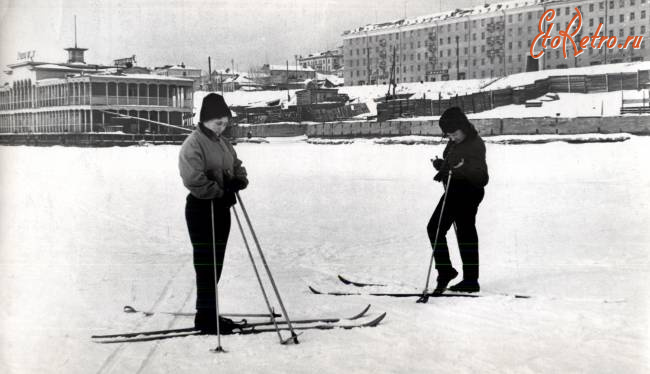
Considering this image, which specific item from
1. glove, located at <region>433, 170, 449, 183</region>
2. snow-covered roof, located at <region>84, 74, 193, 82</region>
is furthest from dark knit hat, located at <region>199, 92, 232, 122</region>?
snow-covered roof, located at <region>84, 74, 193, 82</region>

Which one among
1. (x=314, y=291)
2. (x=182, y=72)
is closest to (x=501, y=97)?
(x=182, y=72)

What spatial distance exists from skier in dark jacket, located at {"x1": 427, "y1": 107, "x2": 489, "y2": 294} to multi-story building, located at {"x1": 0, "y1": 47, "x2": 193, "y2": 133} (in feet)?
8.94

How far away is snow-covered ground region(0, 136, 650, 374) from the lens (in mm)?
3357

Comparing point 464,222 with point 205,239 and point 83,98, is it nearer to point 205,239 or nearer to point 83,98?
point 205,239

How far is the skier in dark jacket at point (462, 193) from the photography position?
4625 millimetres

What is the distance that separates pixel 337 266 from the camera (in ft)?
20.0

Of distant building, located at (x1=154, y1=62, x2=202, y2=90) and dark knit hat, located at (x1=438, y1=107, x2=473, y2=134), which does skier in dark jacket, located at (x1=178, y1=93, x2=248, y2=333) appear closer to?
dark knit hat, located at (x1=438, y1=107, x2=473, y2=134)

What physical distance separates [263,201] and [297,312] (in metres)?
5.59

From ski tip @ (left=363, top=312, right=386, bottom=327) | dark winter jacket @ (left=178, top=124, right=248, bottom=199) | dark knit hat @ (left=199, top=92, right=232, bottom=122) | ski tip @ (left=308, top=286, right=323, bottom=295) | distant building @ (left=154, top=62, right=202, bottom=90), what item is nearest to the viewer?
dark winter jacket @ (left=178, top=124, right=248, bottom=199)

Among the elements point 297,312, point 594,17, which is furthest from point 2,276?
point 594,17

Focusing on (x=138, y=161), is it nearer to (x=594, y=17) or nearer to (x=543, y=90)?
(x=594, y=17)

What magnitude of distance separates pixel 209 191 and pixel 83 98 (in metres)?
2.93

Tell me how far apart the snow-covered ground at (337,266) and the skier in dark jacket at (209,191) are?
256 millimetres

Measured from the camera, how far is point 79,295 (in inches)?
177
